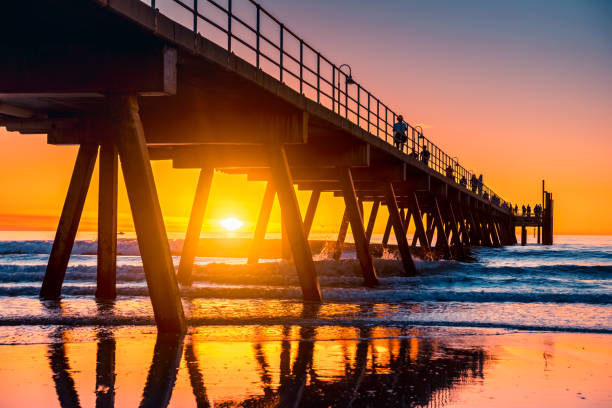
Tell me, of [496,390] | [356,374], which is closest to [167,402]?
[356,374]

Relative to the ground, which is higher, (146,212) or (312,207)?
(312,207)

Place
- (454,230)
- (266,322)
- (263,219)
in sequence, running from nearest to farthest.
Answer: (266,322)
(263,219)
(454,230)

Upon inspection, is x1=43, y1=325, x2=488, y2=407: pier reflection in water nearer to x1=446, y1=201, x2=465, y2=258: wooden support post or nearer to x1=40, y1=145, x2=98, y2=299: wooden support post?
x1=40, y1=145, x2=98, y2=299: wooden support post

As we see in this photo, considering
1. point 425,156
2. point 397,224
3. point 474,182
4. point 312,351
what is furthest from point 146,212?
point 474,182

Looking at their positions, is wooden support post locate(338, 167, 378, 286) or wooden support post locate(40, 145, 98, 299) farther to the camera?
wooden support post locate(338, 167, 378, 286)

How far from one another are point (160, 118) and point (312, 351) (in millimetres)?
8198

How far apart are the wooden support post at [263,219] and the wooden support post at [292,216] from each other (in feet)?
32.6

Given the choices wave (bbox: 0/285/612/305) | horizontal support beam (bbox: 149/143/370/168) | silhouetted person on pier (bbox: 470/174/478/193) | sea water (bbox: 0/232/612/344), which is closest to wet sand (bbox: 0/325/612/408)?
sea water (bbox: 0/232/612/344)

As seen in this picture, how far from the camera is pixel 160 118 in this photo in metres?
15.4

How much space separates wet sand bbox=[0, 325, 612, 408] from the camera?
242 inches

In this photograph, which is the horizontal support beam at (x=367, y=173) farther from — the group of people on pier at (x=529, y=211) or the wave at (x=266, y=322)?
the group of people on pier at (x=529, y=211)

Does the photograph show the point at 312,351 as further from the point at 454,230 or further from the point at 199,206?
the point at 454,230

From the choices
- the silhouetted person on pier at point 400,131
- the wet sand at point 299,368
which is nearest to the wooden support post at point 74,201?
the wet sand at point 299,368

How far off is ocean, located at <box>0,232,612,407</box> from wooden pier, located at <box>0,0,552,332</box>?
133cm
